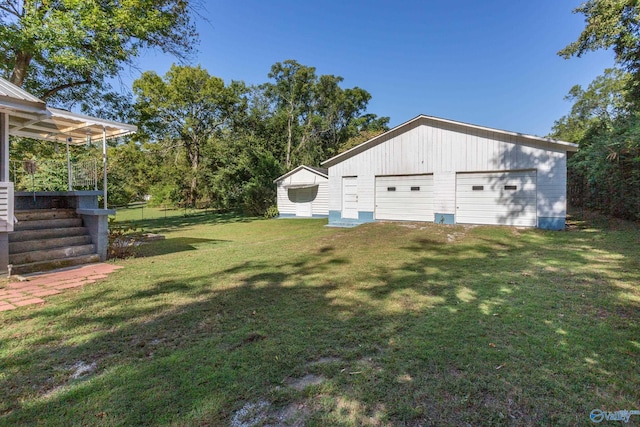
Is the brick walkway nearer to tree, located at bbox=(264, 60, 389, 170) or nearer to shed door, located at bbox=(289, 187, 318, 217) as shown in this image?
shed door, located at bbox=(289, 187, 318, 217)

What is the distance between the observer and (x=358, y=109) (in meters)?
37.2

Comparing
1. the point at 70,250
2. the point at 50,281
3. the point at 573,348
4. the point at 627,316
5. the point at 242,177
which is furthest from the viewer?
the point at 242,177

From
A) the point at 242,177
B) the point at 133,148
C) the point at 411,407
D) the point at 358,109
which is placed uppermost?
the point at 358,109

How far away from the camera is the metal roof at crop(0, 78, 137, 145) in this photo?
5.26 meters

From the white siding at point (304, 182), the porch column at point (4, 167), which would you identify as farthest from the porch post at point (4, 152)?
the white siding at point (304, 182)

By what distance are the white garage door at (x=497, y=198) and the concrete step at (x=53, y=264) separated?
1143 cm

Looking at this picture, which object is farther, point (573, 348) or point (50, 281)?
point (50, 281)

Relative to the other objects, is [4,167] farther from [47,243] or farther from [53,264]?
[53,264]

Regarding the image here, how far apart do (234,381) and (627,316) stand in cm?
409

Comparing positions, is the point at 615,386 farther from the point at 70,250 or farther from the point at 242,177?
the point at 242,177

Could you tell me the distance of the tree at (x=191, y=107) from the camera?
26734mm

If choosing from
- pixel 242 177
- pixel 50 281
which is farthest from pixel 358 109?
pixel 50 281

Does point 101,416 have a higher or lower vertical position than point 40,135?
lower

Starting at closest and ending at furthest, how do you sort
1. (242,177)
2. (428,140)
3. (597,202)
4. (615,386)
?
(615,386), (428,140), (597,202), (242,177)
